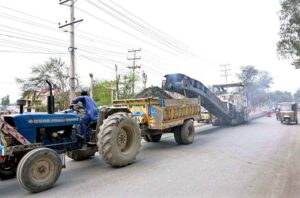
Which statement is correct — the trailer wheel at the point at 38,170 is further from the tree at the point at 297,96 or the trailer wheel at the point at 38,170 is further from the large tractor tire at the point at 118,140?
the tree at the point at 297,96

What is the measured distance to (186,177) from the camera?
19.8 ft

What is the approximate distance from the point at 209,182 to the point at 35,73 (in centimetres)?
2683

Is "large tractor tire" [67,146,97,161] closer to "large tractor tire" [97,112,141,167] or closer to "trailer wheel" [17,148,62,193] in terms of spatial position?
"large tractor tire" [97,112,141,167]

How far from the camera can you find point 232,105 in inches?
778

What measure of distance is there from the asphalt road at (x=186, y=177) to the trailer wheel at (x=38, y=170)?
0.17m

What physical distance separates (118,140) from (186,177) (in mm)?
2103

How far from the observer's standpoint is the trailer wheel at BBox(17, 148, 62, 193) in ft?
16.7

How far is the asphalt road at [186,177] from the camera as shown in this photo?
5.11m

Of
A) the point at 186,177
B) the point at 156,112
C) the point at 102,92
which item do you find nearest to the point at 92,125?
the point at 156,112

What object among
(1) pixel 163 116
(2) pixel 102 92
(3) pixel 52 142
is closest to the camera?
(3) pixel 52 142

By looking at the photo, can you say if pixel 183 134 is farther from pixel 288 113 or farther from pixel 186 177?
pixel 288 113

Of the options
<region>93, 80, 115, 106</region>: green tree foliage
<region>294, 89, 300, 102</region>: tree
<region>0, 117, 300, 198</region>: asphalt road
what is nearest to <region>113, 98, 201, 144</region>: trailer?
<region>0, 117, 300, 198</region>: asphalt road

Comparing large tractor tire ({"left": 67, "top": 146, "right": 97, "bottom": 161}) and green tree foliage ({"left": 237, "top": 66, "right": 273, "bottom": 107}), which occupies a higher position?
green tree foliage ({"left": 237, "top": 66, "right": 273, "bottom": 107})

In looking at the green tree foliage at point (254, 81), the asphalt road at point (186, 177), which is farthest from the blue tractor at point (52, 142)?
the green tree foliage at point (254, 81)
